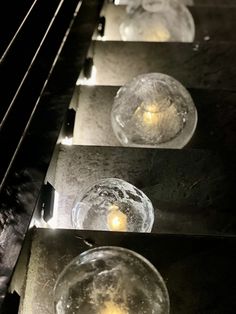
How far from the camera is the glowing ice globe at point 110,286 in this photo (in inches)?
55.1

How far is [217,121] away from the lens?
256 centimetres

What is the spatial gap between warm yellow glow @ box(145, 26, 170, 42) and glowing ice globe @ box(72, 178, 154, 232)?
4.91 feet

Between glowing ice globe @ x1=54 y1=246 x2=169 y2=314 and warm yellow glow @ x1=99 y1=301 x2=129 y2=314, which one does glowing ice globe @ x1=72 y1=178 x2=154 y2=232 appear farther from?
warm yellow glow @ x1=99 y1=301 x2=129 y2=314

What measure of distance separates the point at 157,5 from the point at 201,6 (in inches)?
31.2

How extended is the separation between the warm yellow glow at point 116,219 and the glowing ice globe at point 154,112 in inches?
16.6

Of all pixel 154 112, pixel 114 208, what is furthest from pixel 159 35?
pixel 114 208

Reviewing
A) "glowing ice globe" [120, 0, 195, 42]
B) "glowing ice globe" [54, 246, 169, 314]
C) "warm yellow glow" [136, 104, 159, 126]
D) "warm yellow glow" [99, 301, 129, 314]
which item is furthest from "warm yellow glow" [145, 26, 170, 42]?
"warm yellow glow" [99, 301, 129, 314]

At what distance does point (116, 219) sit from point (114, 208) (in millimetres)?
43

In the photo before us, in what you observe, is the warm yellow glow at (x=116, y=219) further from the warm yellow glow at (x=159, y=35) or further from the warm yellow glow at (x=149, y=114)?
the warm yellow glow at (x=159, y=35)

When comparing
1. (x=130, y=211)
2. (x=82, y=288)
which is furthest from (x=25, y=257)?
(x=130, y=211)

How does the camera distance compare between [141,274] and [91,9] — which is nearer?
[141,274]

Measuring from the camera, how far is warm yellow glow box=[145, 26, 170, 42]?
3.15 meters

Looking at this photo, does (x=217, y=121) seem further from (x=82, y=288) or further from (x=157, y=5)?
(x=82, y=288)

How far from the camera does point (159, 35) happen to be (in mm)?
3195
